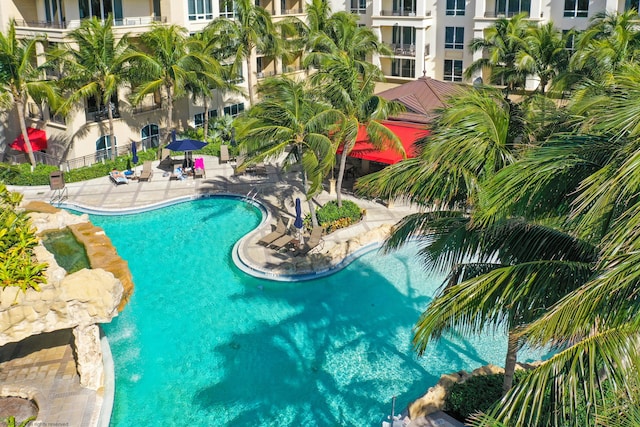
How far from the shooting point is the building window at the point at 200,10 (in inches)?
1673

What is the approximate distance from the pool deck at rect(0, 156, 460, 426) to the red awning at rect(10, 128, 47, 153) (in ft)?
15.1

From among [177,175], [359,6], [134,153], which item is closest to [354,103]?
[177,175]

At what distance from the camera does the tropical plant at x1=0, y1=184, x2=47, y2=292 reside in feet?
53.6

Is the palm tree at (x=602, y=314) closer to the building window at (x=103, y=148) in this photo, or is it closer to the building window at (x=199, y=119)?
the building window at (x=103, y=148)

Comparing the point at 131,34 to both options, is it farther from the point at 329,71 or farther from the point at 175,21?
the point at 329,71

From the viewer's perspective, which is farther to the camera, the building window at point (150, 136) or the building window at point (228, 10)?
the building window at point (228, 10)

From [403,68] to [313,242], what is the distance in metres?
29.0

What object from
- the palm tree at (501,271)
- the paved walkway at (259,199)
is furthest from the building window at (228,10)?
the palm tree at (501,271)

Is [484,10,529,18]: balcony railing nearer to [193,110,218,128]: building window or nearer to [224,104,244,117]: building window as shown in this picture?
[224,104,244,117]: building window

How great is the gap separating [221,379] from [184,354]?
1.85 meters

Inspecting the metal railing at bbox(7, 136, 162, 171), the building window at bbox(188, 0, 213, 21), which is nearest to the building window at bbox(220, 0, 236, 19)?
the building window at bbox(188, 0, 213, 21)

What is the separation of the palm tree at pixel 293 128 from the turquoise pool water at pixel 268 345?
4.54 m

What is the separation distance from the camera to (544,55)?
113 feet

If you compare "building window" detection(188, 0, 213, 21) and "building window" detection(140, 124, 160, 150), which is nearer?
"building window" detection(140, 124, 160, 150)
